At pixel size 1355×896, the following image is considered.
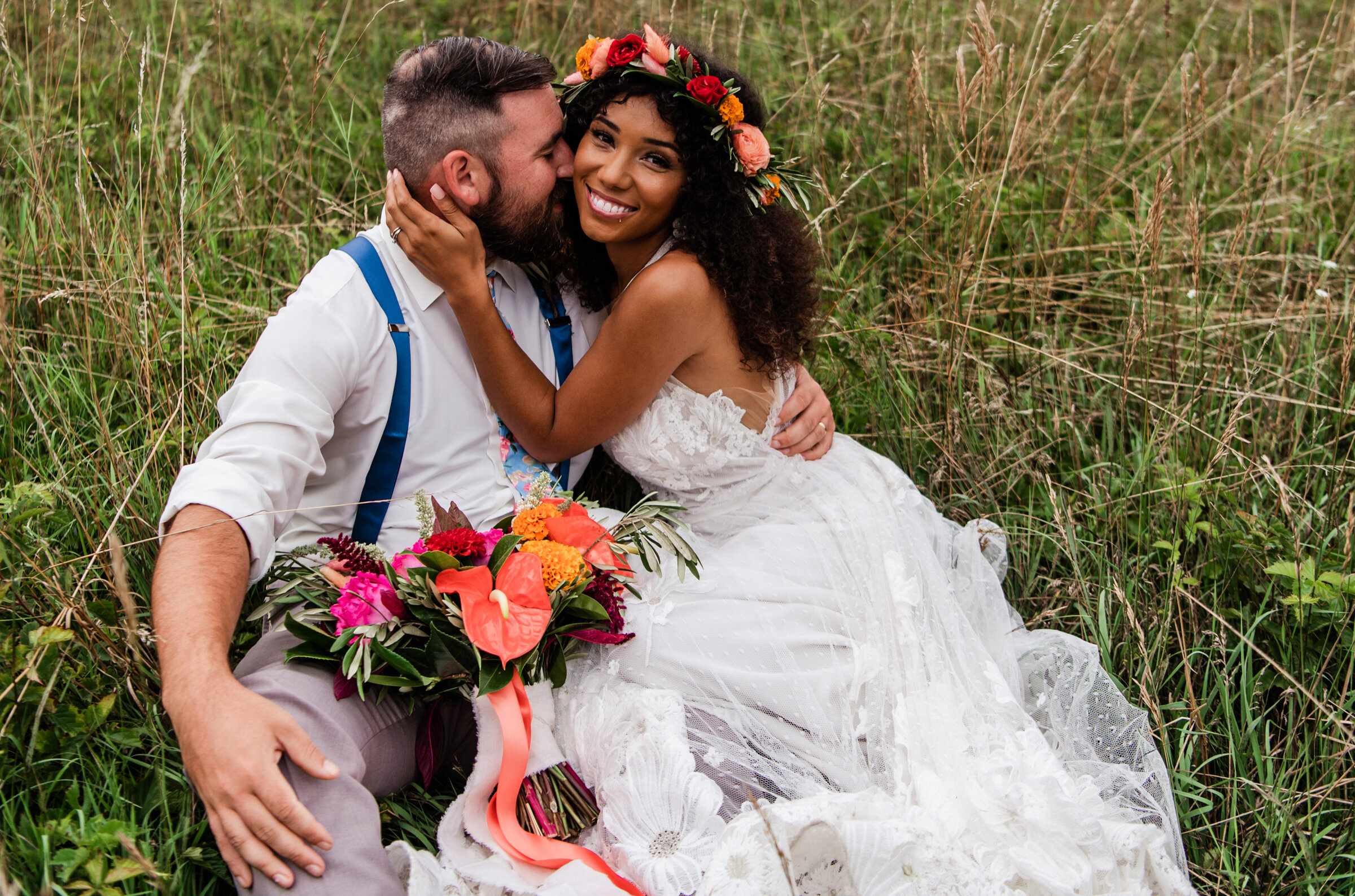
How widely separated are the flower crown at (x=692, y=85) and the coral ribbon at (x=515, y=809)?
5.01ft

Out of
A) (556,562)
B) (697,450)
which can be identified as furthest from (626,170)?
(556,562)

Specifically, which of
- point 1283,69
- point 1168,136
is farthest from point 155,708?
point 1283,69

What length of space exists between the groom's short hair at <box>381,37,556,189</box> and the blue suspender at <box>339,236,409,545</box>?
0.94ft

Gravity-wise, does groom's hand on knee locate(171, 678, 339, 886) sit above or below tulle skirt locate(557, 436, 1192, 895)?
above

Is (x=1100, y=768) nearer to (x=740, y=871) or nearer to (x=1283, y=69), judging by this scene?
(x=740, y=871)

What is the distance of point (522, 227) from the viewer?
2760 mm

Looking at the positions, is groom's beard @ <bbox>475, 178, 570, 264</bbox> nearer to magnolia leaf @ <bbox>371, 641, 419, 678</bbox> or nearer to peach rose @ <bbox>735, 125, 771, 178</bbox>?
peach rose @ <bbox>735, 125, 771, 178</bbox>

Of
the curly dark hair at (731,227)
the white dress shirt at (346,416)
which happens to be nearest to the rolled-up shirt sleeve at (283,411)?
the white dress shirt at (346,416)

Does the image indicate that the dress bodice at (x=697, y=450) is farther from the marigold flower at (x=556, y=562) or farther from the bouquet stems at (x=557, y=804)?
the bouquet stems at (x=557, y=804)

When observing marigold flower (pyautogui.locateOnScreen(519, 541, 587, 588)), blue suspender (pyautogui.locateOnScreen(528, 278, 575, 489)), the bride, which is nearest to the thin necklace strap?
the bride

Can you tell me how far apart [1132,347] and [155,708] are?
9.88 feet

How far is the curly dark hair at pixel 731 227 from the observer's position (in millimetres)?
2742

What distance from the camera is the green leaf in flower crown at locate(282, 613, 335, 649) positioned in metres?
2.11

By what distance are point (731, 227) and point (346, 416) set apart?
45.8 inches
